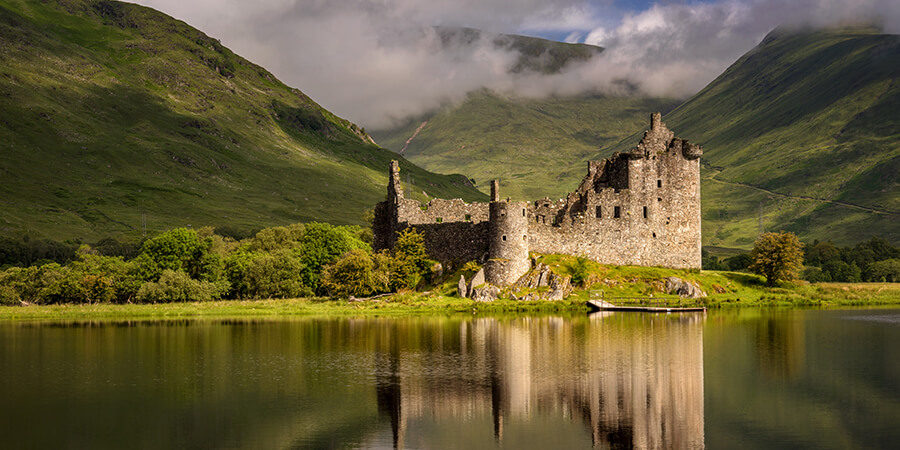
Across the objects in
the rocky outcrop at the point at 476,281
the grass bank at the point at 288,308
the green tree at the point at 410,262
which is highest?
the green tree at the point at 410,262

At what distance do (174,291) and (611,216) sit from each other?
1683 inches

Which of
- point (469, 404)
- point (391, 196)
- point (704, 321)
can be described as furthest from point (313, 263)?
point (469, 404)

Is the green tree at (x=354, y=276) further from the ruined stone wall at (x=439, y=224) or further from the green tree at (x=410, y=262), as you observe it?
the ruined stone wall at (x=439, y=224)

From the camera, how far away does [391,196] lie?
84.8 m

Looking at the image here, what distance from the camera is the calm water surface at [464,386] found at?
29.7 metres

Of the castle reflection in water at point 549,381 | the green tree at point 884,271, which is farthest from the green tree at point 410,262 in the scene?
the green tree at point 884,271

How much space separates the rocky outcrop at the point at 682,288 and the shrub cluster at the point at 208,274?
22.0m

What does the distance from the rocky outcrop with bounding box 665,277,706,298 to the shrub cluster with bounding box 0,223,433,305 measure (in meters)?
22.0

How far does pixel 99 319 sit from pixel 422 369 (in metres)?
42.3

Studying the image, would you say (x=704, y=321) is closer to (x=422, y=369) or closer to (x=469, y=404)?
(x=422, y=369)

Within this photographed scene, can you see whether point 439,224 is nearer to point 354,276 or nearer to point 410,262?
point 410,262

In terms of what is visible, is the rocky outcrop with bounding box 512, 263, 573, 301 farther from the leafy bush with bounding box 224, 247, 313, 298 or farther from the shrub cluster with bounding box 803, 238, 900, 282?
the shrub cluster with bounding box 803, 238, 900, 282

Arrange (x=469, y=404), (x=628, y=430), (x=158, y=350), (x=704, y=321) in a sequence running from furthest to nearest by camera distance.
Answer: (x=704, y=321) → (x=158, y=350) → (x=469, y=404) → (x=628, y=430)

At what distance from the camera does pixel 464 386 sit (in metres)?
38.1
